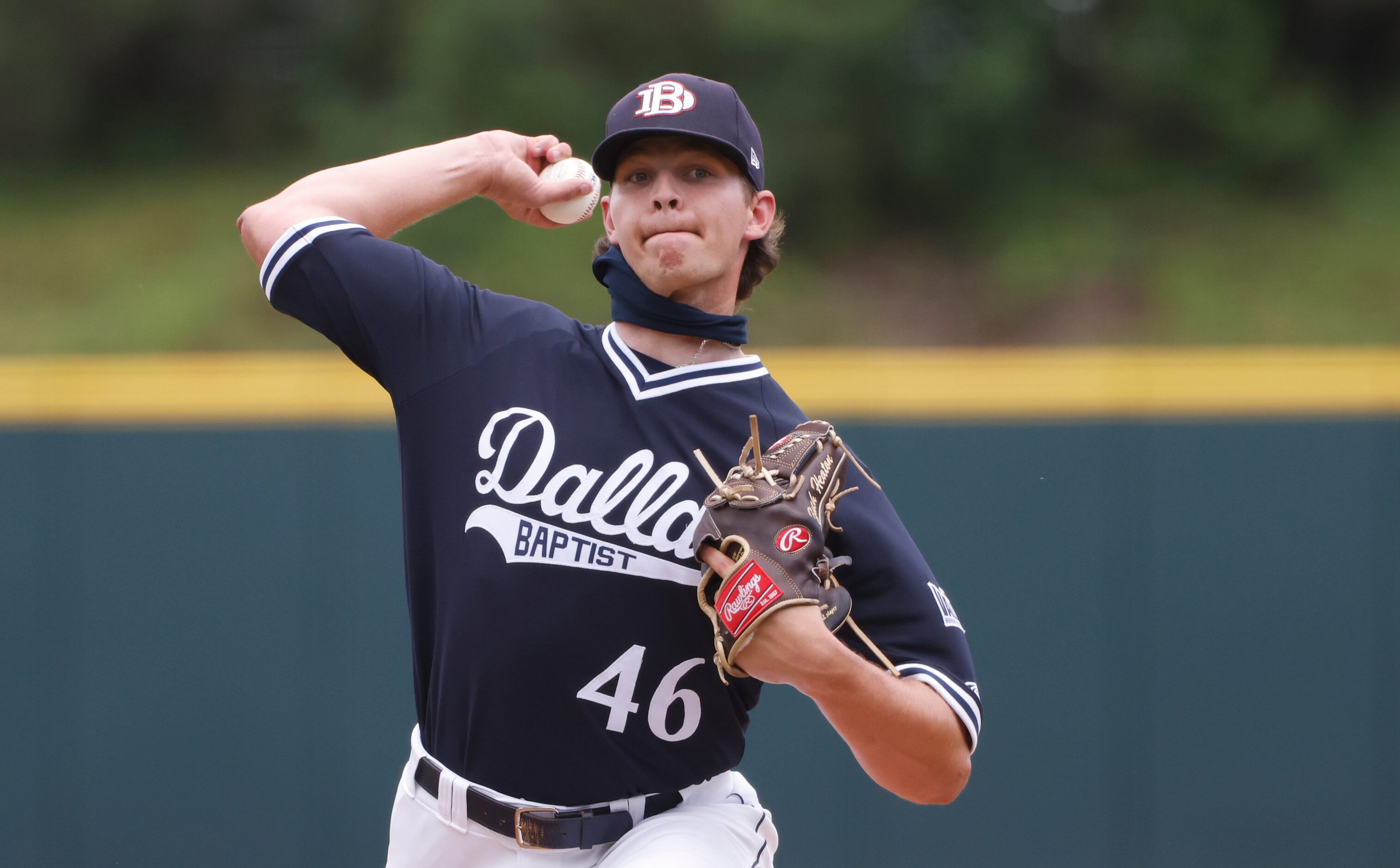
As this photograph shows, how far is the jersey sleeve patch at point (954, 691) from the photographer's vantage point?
1930 millimetres

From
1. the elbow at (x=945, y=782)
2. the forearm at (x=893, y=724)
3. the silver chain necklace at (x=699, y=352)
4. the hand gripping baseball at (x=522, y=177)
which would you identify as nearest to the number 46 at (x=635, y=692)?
the forearm at (x=893, y=724)

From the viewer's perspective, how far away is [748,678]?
2080 mm

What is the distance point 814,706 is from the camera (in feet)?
14.1

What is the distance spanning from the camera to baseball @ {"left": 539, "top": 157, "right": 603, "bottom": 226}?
225 centimetres

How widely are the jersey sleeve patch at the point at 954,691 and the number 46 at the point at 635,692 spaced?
1.11 ft

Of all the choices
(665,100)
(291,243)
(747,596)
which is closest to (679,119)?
(665,100)

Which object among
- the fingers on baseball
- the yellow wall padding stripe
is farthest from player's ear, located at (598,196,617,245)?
the yellow wall padding stripe

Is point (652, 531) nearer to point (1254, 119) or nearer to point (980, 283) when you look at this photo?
point (980, 283)

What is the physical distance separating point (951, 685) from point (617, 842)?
0.59 m

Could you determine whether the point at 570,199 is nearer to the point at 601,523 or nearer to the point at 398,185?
the point at 398,185

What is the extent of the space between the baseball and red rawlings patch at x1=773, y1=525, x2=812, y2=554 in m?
0.77

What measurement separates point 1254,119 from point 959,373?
780cm

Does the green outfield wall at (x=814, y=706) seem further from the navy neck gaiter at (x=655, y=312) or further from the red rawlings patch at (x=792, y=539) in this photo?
the red rawlings patch at (x=792, y=539)

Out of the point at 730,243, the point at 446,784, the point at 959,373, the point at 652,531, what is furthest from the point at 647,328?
the point at 959,373
